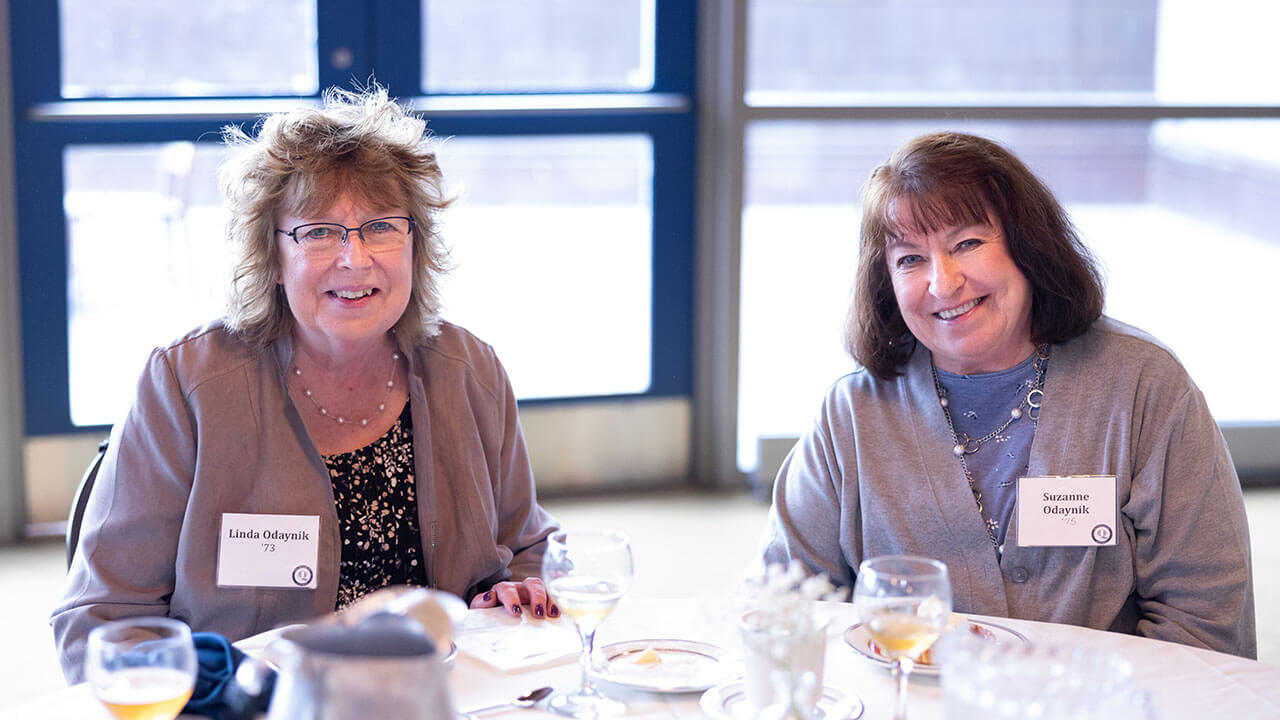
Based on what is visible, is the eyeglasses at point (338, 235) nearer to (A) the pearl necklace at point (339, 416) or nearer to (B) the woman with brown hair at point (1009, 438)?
(A) the pearl necklace at point (339, 416)

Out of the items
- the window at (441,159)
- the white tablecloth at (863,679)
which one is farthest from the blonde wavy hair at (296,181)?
the window at (441,159)

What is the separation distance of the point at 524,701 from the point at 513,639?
0.23m

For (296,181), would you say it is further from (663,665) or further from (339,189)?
(663,665)

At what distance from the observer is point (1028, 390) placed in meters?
2.14

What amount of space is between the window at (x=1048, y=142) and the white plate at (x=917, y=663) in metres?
3.15

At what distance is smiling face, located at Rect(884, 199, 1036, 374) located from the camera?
2.08m

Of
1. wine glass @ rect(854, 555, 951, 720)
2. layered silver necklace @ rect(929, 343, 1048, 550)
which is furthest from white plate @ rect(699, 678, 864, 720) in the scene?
layered silver necklace @ rect(929, 343, 1048, 550)

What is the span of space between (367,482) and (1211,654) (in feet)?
4.16

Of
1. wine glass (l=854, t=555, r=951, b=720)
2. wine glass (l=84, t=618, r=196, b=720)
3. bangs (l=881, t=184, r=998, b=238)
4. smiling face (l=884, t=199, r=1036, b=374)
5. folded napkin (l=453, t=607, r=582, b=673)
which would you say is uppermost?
bangs (l=881, t=184, r=998, b=238)

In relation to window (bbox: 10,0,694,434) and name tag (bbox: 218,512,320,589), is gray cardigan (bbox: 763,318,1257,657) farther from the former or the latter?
window (bbox: 10,0,694,434)

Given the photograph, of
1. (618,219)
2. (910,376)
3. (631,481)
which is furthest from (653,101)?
(910,376)

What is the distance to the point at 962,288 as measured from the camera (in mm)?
2078

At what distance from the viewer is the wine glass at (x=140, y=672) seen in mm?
1246

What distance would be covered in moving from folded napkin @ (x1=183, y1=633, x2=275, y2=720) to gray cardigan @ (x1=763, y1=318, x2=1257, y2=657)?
983 millimetres
